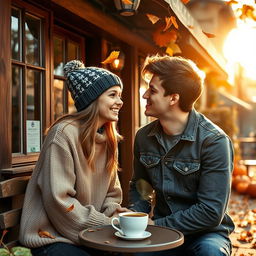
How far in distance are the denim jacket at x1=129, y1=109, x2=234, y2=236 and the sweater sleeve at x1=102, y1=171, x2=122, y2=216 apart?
0.39 feet

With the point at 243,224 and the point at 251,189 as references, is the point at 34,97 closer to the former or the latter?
the point at 243,224

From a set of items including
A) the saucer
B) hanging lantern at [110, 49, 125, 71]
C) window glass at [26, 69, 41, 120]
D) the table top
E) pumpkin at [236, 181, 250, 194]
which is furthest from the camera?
pumpkin at [236, 181, 250, 194]

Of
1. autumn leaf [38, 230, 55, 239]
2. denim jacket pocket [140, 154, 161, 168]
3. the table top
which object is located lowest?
autumn leaf [38, 230, 55, 239]

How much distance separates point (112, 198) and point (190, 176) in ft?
1.91

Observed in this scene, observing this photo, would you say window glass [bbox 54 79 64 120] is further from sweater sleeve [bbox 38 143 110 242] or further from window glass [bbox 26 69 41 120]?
sweater sleeve [bbox 38 143 110 242]

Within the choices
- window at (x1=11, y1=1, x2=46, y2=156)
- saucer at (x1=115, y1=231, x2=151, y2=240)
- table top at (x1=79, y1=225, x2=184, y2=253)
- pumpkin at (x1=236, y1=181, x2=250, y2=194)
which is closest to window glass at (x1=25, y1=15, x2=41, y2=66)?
window at (x1=11, y1=1, x2=46, y2=156)

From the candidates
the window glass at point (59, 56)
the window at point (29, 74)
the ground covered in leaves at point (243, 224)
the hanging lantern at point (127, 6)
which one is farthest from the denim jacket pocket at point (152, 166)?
the ground covered in leaves at point (243, 224)

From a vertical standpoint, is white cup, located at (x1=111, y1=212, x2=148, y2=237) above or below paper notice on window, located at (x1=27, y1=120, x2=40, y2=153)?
below

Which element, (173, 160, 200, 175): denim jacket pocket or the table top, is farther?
(173, 160, 200, 175): denim jacket pocket

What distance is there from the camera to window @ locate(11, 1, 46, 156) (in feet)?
13.4

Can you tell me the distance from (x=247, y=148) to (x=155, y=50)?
75.3 feet

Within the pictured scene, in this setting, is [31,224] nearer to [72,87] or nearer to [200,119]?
[72,87]

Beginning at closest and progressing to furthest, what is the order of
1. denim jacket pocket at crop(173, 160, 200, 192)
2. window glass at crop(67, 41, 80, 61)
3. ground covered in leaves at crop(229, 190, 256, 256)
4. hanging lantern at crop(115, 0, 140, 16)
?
denim jacket pocket at crop(173, 160, 200, 192), hanging lantern at crop(115, 0, 140, 16), window glass at crop(67, 41, 80, 61), ground covered in leaves at crop(229, 190, 256, 256)

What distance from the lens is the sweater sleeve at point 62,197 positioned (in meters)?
3.00
